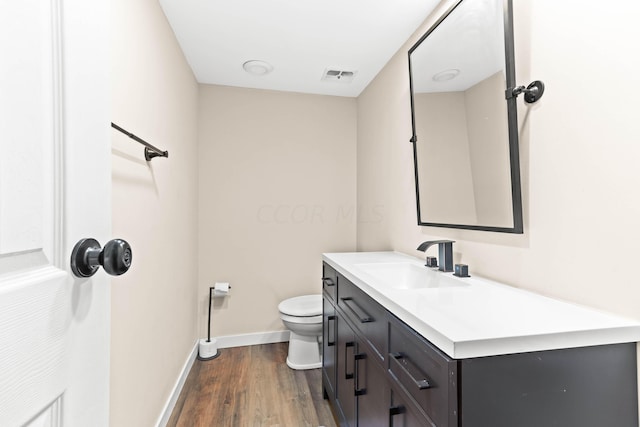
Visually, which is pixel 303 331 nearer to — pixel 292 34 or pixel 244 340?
pixel 244 340

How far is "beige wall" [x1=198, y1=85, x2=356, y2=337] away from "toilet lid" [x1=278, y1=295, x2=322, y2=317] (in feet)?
0.95

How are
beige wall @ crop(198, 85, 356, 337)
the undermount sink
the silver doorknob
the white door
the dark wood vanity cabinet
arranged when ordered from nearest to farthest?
1. the white door
2. the silver doorknob
3. the dark wood vanity cabinet
4. the undermount sink
5. beige wall @ crop(198, 85, 356, 337)

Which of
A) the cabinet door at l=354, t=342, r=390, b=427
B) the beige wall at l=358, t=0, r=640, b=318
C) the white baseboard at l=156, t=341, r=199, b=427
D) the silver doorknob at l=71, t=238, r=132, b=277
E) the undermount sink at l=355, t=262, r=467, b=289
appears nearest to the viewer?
the silver doorknob at l=71, t=238, r=132, b=277

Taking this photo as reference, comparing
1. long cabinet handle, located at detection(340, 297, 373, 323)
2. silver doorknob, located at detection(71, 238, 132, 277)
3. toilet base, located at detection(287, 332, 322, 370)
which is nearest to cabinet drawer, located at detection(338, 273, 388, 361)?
long cabinet handle, located at detection(340, 297, 373, 323)

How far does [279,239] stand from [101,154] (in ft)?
7.66

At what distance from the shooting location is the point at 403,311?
0.95m

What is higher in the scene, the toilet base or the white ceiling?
the white ceiling

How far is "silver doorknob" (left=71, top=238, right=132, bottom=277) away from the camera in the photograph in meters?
0.53

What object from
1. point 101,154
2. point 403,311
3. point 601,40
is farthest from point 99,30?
point 601,40

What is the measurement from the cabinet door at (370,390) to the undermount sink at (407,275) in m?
0.34

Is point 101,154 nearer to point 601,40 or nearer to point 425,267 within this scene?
point 601,40

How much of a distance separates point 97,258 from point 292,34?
190cm

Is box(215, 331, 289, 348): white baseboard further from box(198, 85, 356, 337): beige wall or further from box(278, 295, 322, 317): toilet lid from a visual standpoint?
box(278, 295, 322, 317): toilet lid

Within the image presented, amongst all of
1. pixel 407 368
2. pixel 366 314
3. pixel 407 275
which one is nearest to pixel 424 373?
pixel 407 368
